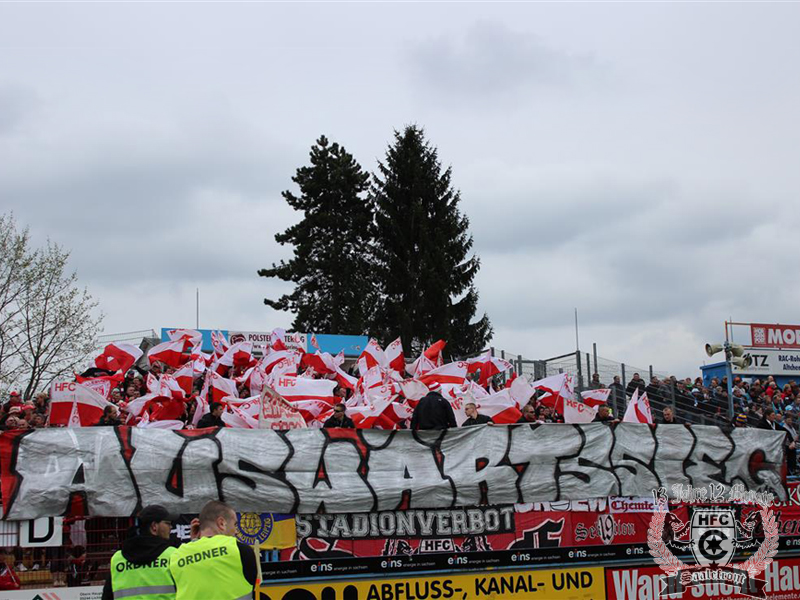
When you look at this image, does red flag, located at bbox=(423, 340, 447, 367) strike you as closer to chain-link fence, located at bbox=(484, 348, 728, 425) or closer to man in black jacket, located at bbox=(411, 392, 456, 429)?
chain-link fence, located at bbox=(484, 348, 728, 425)

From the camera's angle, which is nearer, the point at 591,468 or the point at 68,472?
the point at 68,472

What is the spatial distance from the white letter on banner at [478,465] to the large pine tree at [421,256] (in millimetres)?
31664

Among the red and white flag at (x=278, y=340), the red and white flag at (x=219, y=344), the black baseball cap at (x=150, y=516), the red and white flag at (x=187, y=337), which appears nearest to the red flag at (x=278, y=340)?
the red and white flag at (x=278, y=340)

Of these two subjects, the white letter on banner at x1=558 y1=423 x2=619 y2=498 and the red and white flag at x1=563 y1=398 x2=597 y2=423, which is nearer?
the white letter on banner at x1=558 y1=423 x2=619 y2=498

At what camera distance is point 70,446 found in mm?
10117

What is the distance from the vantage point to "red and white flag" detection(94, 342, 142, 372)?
70.6ft

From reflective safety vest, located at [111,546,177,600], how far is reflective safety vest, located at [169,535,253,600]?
6.7 inches

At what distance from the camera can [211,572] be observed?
19.7 ft

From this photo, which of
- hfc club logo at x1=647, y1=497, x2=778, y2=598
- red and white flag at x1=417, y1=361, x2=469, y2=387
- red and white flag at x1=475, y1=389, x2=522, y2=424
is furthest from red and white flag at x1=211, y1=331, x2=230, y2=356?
hfc club logo at x1=647, y1=497, x2=778, y2=598

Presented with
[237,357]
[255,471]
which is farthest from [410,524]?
[237,357]

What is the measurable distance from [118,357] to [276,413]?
10540 millimetres

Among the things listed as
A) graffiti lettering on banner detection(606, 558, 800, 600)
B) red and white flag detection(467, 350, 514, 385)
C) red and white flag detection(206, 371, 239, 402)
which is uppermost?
red and white flag detection(467, 350, 514, 385)

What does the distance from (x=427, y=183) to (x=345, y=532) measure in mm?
37526

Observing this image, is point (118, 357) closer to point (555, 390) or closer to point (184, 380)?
point (184, 380)
